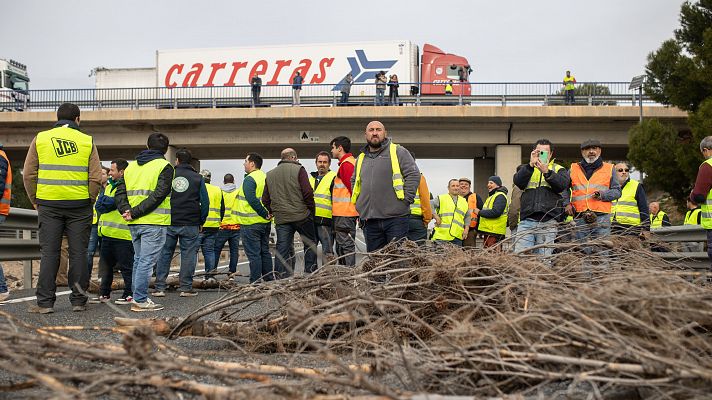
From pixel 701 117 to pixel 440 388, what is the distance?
20855mm

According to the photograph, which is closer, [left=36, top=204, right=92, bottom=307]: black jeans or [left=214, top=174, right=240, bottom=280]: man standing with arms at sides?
[left=36, top=204, right=92, bottom=307]: black jeans

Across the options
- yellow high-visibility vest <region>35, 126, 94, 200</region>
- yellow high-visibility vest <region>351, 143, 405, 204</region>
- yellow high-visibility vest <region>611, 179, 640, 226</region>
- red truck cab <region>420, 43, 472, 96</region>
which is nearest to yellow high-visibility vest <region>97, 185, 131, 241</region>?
yellow high-visibility vest <region>35, 126, 94, 200</region>

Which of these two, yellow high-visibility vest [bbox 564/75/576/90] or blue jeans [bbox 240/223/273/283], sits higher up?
yellow high-visibility vest [bbox 564/75/576/90]

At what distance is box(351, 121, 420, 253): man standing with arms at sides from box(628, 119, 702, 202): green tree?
61.1ft

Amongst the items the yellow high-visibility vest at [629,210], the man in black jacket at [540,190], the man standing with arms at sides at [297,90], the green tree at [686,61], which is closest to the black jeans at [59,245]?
the man in black jacket at [540,190]

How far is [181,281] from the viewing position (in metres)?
8.73

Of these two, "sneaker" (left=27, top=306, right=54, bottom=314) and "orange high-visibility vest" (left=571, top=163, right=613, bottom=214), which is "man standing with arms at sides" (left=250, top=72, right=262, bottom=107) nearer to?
"orange high-visibility vest" (left=571, top=163, right=613, bottom=214)

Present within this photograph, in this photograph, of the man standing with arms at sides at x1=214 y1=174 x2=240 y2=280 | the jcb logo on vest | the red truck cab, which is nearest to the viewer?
the jcb logo on vest

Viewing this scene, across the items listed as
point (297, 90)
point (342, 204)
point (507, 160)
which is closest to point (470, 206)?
point (342, 204)

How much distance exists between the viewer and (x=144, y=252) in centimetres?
714

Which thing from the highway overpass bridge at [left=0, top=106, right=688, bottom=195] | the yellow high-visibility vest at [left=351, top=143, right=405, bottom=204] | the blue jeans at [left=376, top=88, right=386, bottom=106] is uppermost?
the blue jeans at [left=376, top=88, right=386, bottom=106]

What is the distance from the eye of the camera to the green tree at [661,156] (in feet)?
74.7

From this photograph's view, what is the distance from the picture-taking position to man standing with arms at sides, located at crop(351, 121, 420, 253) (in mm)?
6547

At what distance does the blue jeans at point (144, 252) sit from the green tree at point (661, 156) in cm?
1975
